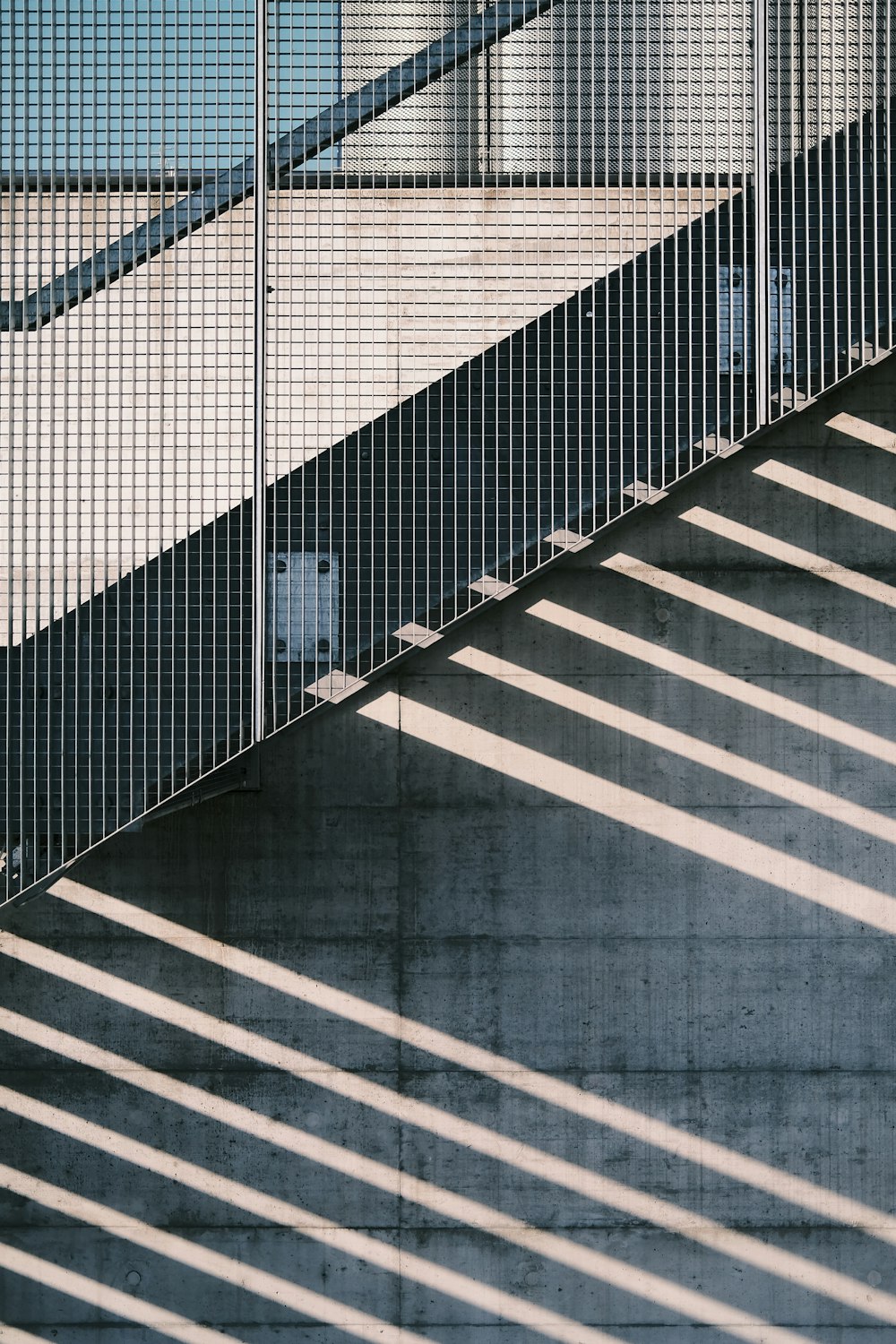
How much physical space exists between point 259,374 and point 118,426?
80 centimetres

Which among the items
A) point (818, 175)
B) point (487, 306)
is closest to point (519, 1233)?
point (487, 306)

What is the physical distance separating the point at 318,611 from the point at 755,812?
131 inches

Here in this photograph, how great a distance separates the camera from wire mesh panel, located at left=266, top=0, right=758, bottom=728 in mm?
5660

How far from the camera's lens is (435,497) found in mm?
5664

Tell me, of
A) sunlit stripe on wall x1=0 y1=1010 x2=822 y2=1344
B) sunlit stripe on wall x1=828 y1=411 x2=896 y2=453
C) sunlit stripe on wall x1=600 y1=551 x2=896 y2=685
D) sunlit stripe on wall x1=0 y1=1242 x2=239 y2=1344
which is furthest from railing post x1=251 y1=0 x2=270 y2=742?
sunlit stripe on wall x1=0 y1=1242 x2=239 y2=1344

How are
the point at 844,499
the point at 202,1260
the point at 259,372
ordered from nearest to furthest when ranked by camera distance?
the point at 259,372 < the point at 844,499 < the point at 202,1260

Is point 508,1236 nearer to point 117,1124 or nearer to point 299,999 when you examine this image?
point 299,999

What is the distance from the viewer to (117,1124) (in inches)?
283

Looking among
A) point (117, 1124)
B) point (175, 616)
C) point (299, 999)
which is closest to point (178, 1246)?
point (117, 1124)

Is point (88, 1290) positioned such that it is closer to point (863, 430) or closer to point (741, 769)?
point (741, 769)

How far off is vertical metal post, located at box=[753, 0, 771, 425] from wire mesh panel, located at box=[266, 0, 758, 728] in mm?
47

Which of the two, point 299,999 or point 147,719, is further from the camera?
point 299,999

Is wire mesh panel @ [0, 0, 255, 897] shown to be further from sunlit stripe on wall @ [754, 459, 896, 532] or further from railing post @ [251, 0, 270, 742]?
sunlit stripe on wall @ [754, 459, 896, 532]

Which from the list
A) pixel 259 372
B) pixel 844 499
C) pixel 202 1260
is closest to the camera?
pixel 259 372
